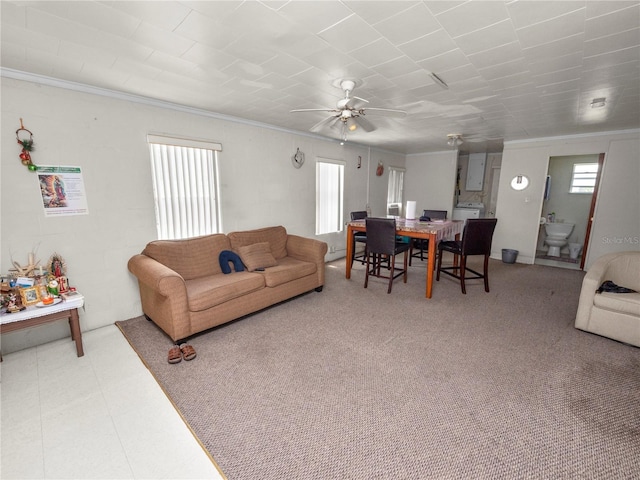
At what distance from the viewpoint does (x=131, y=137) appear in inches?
111

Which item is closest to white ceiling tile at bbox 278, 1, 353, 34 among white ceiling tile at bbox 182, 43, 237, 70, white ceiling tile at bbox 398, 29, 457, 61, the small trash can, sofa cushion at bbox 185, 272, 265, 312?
white ceiling tile at bbox 398, 29, 457, 61

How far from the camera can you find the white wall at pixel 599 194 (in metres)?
4.32

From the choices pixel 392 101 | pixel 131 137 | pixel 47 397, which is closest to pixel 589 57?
pixel 392 101

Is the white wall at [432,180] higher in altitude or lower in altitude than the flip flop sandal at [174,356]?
higher

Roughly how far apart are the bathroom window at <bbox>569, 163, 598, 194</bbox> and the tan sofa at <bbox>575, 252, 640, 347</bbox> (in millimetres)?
3415

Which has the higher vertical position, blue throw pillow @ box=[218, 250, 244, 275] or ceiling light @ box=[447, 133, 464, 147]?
ceiling light @ box=[447, 133, 464, 147]

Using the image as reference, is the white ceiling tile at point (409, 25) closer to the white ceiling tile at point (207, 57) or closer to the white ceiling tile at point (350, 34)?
the white ceiling tile at point (350, 34)

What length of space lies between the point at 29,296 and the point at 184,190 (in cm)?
168

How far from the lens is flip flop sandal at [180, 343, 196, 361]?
7.45 ft

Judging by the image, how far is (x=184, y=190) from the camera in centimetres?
331

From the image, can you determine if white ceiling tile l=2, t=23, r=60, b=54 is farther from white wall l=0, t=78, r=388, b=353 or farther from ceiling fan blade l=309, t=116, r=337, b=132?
ceiling fan blade l=309, t=116, r=337, b=132

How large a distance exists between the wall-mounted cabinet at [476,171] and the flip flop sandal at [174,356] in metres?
7.22

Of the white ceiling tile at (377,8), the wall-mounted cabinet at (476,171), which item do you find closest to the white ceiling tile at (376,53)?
the white ceiling tile at (377,8)

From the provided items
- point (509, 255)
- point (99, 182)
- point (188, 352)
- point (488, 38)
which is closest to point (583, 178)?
point (509, 255)
